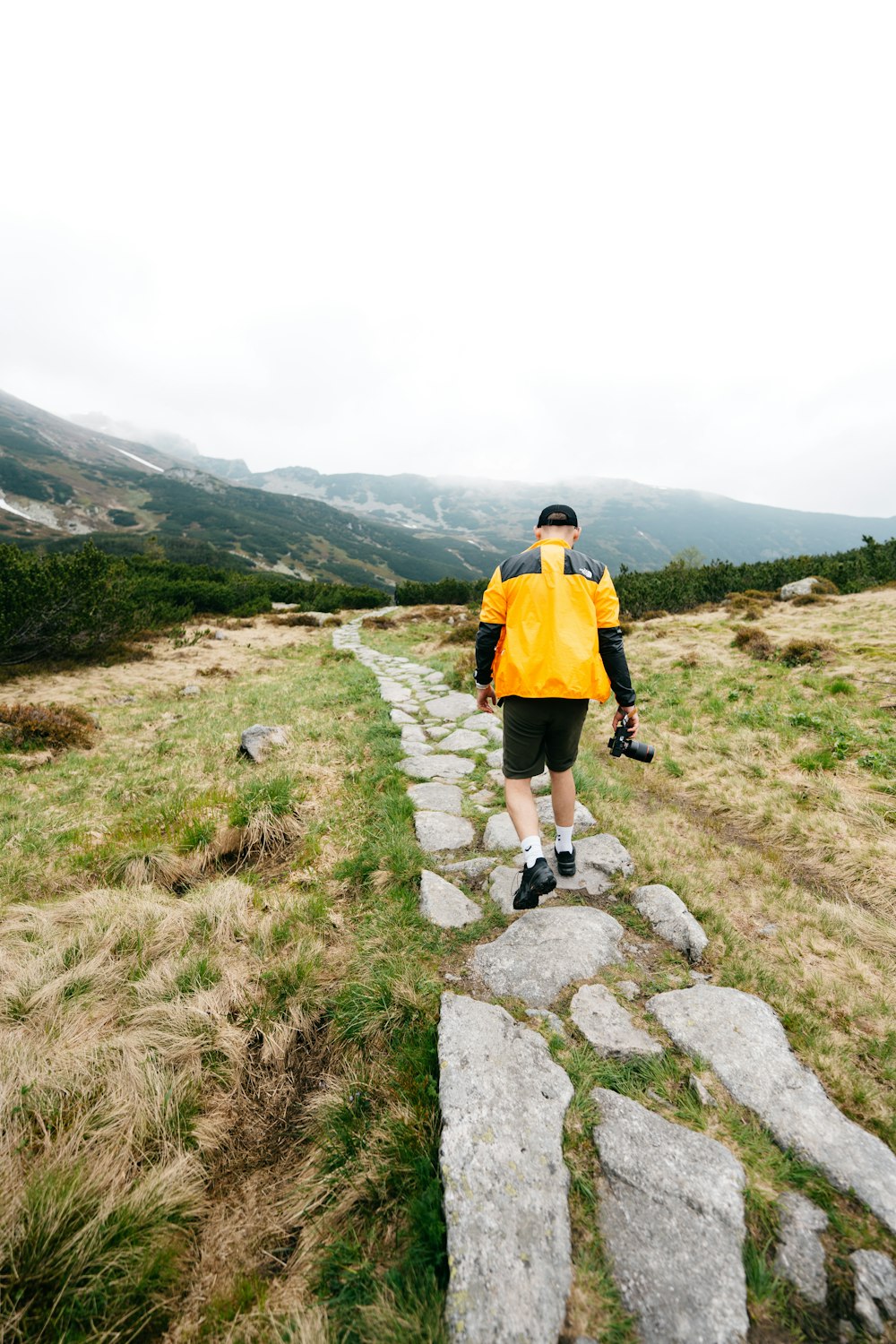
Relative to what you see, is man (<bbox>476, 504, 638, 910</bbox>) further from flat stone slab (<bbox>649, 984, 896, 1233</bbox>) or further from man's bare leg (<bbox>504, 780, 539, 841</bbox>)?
flat stone slab (<bbox>649, 984, 896, 1233</bbox>)

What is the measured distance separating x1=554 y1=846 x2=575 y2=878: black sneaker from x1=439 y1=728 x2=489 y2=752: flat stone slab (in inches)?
111

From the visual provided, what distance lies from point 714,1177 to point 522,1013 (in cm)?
103

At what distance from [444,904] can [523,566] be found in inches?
103

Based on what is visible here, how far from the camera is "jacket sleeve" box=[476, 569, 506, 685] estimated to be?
3693 mm

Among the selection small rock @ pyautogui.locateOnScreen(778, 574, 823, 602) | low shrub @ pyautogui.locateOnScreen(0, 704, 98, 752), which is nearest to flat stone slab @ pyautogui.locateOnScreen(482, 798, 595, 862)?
low shrub @ pyautogui.locateOnScreen(0, 704, 98, 752)

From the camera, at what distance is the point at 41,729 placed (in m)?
7.49

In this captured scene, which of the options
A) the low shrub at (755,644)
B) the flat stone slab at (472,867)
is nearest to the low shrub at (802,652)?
the low shrub at (755,644)

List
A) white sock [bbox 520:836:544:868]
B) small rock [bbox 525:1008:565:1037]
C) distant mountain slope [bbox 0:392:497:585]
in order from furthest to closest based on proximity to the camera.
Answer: distant mountain slope [bbox 0:392:497:585]
white sock [bbox 520:836:544:868]
small rock [bbox 525:1008:565:1037]

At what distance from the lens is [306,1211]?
1903mm

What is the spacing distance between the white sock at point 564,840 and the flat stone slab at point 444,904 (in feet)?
2.75

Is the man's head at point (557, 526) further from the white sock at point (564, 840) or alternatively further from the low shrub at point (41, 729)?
the low shrub at point (41, 729)

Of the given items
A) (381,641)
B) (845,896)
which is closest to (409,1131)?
(845,896)

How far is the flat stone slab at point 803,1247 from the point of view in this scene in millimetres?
1629

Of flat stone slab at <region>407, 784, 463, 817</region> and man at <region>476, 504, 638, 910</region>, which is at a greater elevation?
man at <region>476, 504, 638, 910</region>
